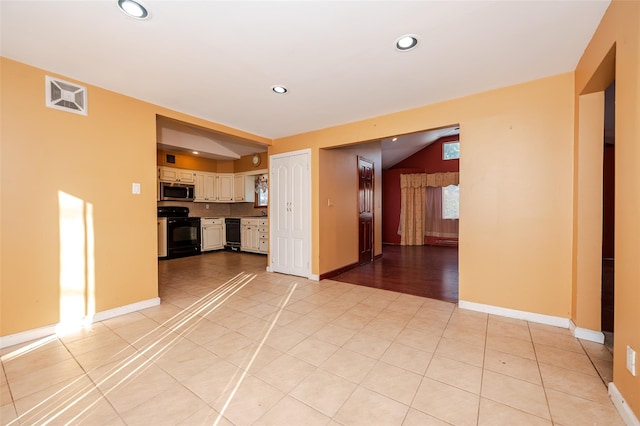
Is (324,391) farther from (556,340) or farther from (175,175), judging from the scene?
(175,175)

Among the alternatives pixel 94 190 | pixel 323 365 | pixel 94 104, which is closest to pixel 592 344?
pixel 323 365

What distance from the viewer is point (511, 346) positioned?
2.13 metres

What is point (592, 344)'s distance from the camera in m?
2.14

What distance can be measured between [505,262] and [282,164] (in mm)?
3485

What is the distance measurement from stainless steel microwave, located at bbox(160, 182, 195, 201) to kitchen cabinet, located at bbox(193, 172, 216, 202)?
148 millimetres

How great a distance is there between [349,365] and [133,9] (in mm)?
2761

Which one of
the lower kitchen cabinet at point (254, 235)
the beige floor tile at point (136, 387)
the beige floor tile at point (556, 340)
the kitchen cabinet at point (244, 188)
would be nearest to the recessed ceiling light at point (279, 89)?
the beige floor tile at point (136, 387)

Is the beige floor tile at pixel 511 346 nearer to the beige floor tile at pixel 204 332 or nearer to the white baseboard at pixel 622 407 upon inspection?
the white baseboard at pixel 622 407

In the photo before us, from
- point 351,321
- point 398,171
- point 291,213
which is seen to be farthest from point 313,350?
point 398,171

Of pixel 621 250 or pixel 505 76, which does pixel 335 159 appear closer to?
pixel 505 76

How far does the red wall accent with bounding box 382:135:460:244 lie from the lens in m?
Answer: 8.05

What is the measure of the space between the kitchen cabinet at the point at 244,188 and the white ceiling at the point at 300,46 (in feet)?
12.9

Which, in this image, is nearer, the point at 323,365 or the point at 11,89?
the point at 323,365

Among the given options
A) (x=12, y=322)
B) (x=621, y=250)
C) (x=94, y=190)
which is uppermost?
(x=94, y=190)
